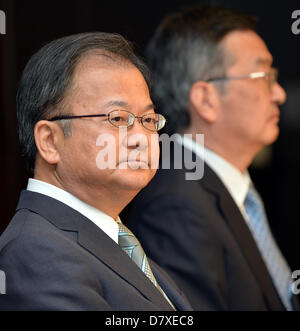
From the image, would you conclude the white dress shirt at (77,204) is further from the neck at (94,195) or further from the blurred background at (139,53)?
the blurred background at (139,53)

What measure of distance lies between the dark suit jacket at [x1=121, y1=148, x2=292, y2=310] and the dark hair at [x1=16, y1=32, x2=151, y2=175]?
76 centimetres

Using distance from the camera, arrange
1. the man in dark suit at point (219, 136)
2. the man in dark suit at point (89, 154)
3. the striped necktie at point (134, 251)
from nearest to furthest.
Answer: the man in dark suit at point (89, 154)
the striped necktie at point (134, 251)
the man in dark suit at point (219, 136)

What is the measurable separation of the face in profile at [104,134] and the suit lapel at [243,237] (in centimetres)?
90

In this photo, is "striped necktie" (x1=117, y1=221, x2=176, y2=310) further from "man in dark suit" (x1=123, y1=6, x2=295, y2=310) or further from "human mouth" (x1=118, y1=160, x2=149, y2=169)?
"man in dark suit" (x1=123, y1=6, x2=295, y2=310)

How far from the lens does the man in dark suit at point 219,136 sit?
221 cm

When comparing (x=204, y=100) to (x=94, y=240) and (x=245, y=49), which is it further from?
(x=94, y=240)

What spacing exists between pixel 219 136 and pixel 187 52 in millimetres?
366

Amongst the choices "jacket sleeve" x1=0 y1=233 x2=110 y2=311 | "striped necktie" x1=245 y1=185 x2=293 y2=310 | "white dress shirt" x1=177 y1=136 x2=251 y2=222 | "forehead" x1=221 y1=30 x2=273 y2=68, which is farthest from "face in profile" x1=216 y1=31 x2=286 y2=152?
"jacket sleeve" x1=0 y1=233 x2=110 y2=311

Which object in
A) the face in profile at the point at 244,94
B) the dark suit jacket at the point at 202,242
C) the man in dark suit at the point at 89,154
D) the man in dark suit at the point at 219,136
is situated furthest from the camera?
the face in profile at the point at 244,94

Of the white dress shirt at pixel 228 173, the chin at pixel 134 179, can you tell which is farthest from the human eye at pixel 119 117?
the white dress shirt at pixel 228 173

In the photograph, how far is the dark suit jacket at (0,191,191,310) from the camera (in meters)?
1.28

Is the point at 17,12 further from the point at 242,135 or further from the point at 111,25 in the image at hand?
the point at 242,135

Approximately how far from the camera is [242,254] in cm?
225
